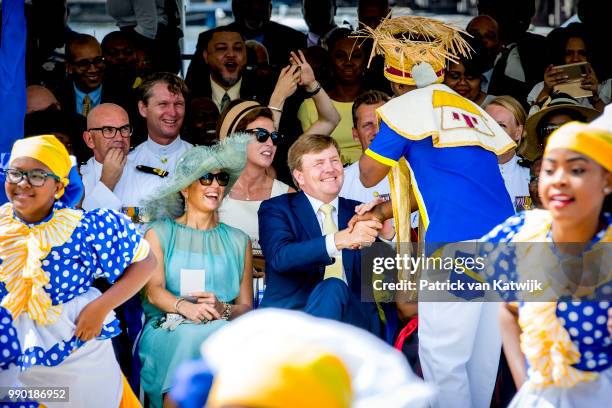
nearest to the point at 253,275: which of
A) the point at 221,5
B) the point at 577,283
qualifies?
the point at 577,283

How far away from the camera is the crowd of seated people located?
5.52 meters

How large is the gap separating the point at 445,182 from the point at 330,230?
2.70 feet

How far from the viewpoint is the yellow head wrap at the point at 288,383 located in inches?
78.7

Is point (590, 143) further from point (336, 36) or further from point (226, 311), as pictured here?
point (336, 36)

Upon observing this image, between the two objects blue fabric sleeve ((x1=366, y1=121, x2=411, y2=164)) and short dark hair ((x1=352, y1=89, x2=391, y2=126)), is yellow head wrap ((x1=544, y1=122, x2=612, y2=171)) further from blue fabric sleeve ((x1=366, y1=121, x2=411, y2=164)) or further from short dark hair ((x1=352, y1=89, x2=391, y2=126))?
short dark hair ((x1=352, y1=89, x2=391, y2=126))

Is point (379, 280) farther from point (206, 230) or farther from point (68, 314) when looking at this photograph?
point (68, 314)

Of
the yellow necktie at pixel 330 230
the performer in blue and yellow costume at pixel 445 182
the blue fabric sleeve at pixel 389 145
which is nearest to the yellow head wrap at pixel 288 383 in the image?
the performer in blue and yellow costume at pixel 445 182

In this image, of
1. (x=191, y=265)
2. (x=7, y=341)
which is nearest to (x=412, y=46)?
(x=191, y=265)

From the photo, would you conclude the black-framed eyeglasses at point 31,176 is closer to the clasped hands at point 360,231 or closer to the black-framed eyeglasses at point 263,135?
the clasped hands at point 360,231

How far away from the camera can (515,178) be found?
655cm

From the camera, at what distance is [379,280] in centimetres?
569

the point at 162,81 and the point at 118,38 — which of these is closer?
the point at 162,81

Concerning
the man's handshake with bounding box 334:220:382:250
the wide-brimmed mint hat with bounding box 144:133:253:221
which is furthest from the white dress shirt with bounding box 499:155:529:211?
the wide-brimmed mint hat with bounding box 144:133:253:221

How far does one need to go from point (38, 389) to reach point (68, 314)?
0.33 meters
